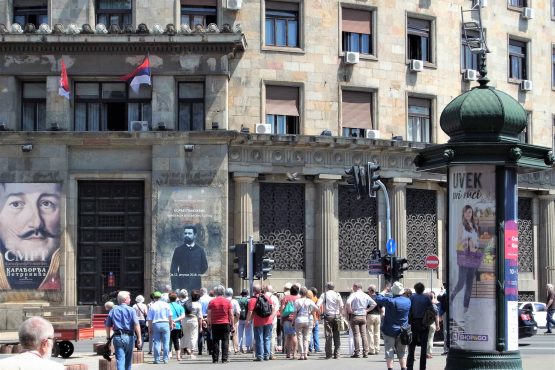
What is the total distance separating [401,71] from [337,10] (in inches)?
134

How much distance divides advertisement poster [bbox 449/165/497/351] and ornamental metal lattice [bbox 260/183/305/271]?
2353cm

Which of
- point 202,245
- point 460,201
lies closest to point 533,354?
point 460,201

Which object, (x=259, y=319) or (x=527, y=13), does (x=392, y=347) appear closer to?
(x=259, y=319)

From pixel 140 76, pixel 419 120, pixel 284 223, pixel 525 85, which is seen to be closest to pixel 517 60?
pixel 525 85

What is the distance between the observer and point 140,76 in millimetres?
39031

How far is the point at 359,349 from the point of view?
89.8 feet

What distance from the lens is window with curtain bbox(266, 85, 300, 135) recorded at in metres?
41.2

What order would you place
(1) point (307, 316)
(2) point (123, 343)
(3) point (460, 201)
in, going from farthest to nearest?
(1) point (307, 316) → (2) point (123, 343) → (3) point (460, 201)

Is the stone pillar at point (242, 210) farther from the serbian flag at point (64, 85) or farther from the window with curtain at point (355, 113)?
the serbian flag at point (64, 85)

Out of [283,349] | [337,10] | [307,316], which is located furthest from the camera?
[337,10]

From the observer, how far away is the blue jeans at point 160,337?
2619 centimetres

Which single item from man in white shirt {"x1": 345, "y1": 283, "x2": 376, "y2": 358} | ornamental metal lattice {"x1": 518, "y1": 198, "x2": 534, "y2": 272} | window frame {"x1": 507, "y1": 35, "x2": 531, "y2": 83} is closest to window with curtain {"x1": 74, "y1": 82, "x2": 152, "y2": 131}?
man in white shirt {"x1": 345, "y1": 283, "x2": 376, "y2": 358}

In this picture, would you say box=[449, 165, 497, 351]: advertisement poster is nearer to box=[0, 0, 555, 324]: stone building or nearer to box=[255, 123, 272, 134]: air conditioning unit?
box=[0, 0, 555, 324]: stone building

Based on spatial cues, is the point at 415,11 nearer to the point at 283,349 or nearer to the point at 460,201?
the point at 283,349
